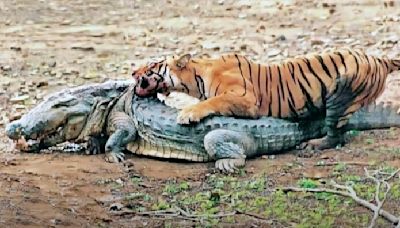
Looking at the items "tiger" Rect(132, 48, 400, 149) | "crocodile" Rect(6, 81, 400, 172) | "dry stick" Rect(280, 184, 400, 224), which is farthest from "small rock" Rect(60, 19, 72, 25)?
"dry stick" Rect(280, 184, 400, 224)

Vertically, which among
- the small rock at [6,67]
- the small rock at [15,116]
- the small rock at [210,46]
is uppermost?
the small rock at [210,46]

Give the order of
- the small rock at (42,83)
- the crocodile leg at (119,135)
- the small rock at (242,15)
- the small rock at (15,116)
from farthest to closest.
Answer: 1. the small rock at (242,15)
2. the small rock at (42,83)
3. the small rock at (15,116)
4. the crocodile leg at (119,135)

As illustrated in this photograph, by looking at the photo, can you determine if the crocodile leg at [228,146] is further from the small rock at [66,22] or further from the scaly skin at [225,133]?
the small rock at [66,22]

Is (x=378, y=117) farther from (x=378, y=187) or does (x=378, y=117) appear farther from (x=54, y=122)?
(x=54, y=122)

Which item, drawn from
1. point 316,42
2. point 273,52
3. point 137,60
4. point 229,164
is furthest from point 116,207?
point 316,42

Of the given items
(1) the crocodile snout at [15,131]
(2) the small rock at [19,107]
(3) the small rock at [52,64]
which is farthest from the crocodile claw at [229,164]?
(3) the small rock at [52,64]

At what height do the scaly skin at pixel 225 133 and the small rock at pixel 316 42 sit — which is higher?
the scaly skin at pixel 225 133

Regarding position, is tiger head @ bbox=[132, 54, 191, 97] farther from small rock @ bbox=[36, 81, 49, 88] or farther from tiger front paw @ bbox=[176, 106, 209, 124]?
small rock @ bbox=[36, 81, 49, 88]

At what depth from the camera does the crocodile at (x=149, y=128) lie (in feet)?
17.5

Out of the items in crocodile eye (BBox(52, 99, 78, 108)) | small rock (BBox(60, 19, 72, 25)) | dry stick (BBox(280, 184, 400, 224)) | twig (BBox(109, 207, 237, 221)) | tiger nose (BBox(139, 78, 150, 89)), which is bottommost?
small rock (BBox(60, 19, 72, 25))

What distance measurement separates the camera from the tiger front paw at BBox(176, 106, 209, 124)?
5326 mm

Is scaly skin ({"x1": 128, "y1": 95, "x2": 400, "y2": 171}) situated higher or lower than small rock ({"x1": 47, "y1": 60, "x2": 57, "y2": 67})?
higher

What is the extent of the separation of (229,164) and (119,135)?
72cm

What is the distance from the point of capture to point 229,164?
5098mm
